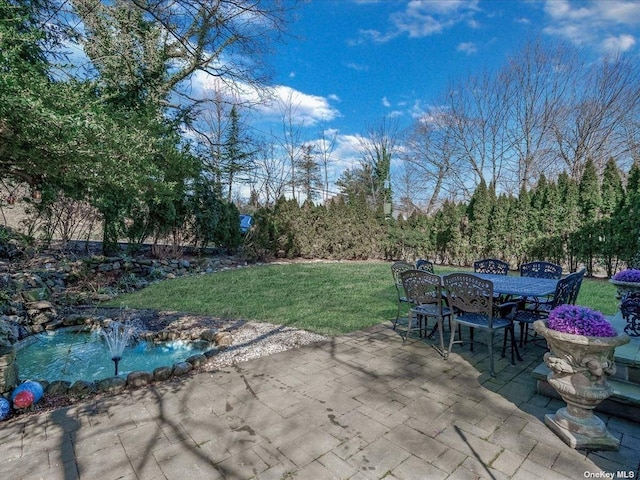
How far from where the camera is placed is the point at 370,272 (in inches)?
360

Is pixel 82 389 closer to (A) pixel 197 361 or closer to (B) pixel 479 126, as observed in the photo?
(A) pixel 197 361

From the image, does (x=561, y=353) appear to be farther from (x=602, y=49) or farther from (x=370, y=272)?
(x=602, y=49)

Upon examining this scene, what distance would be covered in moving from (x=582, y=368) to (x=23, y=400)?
3.59 metres

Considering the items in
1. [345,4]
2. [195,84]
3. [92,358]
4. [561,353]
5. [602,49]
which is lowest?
[92,358]

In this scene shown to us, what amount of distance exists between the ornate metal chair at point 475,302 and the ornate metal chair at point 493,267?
6.17ft

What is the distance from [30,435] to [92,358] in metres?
2.00

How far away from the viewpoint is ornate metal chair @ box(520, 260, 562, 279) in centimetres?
452

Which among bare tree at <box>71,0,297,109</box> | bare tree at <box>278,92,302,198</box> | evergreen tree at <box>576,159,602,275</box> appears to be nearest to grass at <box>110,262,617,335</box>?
evergreen tree at <box>576,159,602,275</box>

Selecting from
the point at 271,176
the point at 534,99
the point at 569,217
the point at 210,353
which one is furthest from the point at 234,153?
the point at 534,99

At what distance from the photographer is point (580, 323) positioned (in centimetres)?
186

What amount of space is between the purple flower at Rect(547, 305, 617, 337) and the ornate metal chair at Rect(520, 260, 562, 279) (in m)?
2.95

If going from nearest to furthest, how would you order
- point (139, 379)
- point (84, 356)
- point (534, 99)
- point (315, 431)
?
1. point (315, 431)
2. point (139, 379)
3. point (84, 356)
4. point (534, 99)

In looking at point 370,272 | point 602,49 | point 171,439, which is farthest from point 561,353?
point 602,49

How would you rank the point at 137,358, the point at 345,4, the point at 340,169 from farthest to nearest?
the point at 340,169 → the point at 345,4 → the point at 137,358
